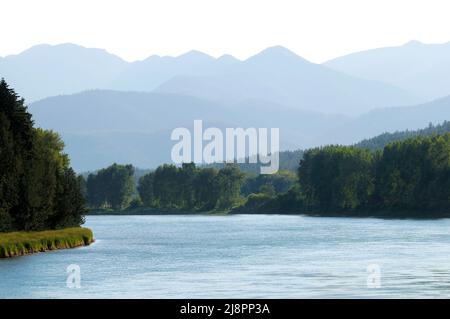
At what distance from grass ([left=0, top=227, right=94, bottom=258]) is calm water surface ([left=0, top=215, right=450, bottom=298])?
169 centimetres

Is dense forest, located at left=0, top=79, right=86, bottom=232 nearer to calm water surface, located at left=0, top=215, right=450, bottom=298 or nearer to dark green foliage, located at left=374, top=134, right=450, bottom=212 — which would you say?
calm water surface, located at left=0, top=215, right=450, bottom=298

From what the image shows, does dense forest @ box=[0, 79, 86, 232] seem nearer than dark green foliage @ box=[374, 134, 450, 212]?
Yes

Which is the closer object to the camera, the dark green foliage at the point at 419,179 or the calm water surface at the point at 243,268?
the calm water surface at the point at 243,268

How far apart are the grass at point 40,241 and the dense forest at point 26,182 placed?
153cm

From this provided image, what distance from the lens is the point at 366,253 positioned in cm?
8638

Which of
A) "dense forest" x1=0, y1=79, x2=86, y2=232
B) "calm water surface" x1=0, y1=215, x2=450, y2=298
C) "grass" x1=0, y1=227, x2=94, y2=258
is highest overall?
"dense forest" x1=0, y1=79, x2=86, y2=232

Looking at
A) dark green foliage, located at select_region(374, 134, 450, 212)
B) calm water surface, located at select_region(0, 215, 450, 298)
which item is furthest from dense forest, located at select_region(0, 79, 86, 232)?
dark green foliage, located at select_region(374, 134, 450, 212)

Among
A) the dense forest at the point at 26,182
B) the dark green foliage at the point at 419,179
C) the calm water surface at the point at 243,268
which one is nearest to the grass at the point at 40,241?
the dense forest at the point at 26,182

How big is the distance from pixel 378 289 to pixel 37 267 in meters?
28.1

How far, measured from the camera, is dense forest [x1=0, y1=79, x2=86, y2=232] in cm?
9025

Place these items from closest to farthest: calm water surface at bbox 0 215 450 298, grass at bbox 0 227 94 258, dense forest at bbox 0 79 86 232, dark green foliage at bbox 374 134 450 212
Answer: calm water surface at bbox 0 215 450 298 → grass at bbox 0 227 94 258 → dense forest at bbox 0 79 86 232 → dark green foliage at bbox 374 134 450 212

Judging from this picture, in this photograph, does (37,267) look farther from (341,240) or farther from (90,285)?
(341,240)

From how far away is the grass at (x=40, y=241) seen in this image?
82125 mm

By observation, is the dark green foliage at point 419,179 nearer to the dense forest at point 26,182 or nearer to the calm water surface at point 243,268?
the calm water surface at point 243,268
